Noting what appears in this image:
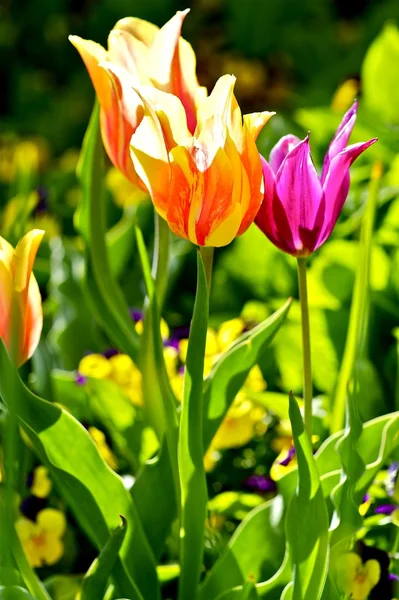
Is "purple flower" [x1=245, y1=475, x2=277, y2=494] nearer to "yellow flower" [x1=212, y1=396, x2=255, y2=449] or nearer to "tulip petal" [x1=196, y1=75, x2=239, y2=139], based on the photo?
"yellow flower" [x1=212, y1=396, x2=255, y2=449]

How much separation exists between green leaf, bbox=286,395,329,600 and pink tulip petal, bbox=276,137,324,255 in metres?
0.17

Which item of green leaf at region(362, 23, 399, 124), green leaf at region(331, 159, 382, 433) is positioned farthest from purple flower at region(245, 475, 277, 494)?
green leaf at region(362, 23, 399, 124)

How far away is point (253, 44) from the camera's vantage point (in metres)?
2.91

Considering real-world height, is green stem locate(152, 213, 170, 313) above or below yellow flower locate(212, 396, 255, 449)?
above

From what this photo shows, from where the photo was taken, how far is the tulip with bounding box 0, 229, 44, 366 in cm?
73

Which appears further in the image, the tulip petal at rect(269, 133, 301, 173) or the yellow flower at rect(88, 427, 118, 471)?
the yellow flower at rect(88, 427, 118, 471)

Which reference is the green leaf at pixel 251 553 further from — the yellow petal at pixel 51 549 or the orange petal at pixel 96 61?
the orange petal at pixel 96 61

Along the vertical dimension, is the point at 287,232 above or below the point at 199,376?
above

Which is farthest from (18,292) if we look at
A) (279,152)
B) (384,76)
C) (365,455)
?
(384,76)

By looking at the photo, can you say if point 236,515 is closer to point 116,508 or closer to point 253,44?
point 116,508

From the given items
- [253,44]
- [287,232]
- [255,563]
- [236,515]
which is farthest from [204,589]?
[253,44]

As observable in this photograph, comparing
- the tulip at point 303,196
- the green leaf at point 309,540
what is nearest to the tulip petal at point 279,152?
the tulip at point 303,196

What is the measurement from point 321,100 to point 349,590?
143 cm

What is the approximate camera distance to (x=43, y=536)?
3.60 feet
